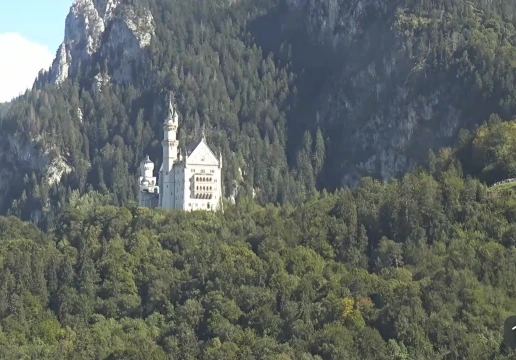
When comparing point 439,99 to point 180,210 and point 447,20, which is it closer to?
point 447,20

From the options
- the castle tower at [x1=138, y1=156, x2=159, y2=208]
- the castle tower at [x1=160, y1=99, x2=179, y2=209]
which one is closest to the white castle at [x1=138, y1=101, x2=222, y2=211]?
the castle tower at [x1=160, y1=99, x2=179, y2=209]

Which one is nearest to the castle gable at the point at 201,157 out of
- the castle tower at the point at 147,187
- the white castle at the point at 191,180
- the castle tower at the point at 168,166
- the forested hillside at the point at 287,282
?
the white castle at the point at 191,180

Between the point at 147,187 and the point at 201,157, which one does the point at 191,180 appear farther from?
the point at 147,187

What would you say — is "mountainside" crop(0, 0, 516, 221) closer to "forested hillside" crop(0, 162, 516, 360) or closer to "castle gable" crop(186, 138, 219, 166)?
"castle gable" crop(186, 138, 219, 166)

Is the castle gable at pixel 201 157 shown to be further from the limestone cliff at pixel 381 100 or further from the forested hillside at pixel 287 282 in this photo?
the limestone cliff at pixel 381 100

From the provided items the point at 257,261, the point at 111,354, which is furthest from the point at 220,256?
the point at 111,354

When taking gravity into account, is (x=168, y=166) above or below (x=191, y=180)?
above

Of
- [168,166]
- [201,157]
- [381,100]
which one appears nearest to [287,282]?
[201,157]
